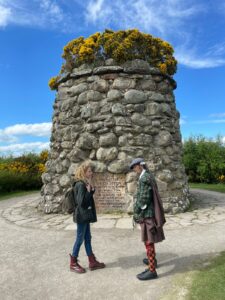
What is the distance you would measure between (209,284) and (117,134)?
4.68 m

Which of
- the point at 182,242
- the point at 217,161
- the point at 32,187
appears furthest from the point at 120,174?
the point at 217,161

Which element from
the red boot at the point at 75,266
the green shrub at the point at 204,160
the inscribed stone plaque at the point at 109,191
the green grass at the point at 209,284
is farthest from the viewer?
the green shrub at the point at 204,160

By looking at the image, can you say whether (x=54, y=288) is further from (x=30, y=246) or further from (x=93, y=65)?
(x=93, y=65)

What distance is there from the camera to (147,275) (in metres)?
3.81

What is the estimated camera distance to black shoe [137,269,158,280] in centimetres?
379

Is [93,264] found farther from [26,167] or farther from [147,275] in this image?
[26,167]

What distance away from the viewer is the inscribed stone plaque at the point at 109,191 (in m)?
7.38

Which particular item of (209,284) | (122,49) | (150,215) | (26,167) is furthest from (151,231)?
(26,167)

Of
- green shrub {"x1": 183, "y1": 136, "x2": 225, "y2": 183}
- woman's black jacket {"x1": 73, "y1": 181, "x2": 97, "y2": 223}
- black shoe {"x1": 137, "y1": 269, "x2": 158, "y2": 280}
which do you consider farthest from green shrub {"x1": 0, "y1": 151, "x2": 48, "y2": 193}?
black shoe {"x1": 137, "y1": 269, "x2": 158, "y2": 280}

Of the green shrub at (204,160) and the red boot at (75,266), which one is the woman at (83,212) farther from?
the green shrub at (204,160)

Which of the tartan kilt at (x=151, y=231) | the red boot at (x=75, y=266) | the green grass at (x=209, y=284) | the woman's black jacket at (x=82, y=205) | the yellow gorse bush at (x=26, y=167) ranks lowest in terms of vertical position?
the green grass at (x=209, y=284)

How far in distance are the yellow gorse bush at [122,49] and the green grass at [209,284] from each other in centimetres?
559

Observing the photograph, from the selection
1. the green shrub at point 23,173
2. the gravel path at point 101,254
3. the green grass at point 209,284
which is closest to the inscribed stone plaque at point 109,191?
the gravel path at point 101,254

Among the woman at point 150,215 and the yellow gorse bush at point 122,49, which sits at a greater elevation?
the yellow gorse bush at point 122,49
